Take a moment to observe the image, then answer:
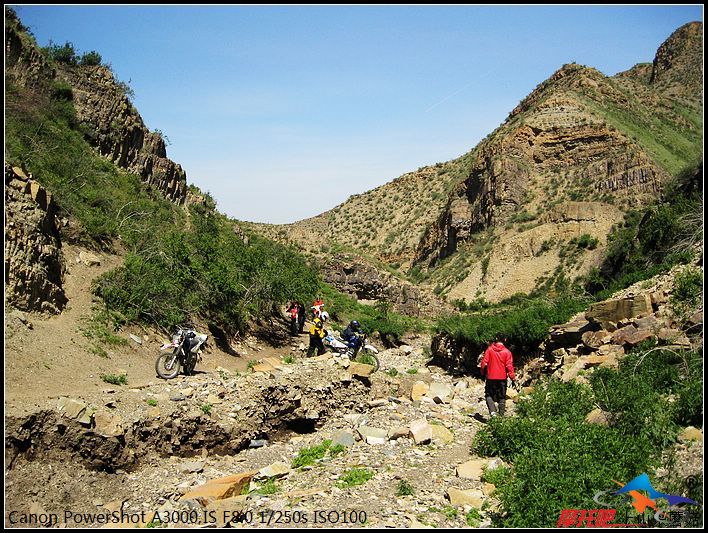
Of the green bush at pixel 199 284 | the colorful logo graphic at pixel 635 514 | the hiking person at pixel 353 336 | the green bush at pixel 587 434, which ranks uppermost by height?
the green bush at pixel 199 284

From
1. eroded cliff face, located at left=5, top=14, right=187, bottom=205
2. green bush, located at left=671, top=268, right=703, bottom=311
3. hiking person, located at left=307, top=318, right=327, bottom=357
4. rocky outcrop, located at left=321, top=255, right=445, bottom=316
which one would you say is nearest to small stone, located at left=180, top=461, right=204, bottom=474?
hiking person, located at left=307, top=318, right=327, bottom=357

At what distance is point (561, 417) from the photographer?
8.94 metres

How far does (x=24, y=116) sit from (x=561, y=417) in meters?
20.6

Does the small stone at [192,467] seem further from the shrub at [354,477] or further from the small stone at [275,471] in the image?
the shrub at [354,477]

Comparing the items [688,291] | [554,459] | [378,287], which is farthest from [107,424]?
[378,287]

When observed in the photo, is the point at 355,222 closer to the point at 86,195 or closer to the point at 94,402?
the point at 86,195

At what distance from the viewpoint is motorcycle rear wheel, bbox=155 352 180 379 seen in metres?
11.2

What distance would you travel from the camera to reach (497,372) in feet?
32.8

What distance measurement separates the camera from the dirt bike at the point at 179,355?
1128 centimetres

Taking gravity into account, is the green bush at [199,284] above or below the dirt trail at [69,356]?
above

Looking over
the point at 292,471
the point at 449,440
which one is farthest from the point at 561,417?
the point at 292,471

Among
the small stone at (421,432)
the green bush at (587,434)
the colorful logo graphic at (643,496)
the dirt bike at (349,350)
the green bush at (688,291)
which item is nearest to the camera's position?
the colorful logo graphic at (643,496)

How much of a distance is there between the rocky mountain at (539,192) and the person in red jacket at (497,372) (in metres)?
32.7

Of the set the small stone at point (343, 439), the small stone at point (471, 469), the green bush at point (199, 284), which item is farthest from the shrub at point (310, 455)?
the green bush at point (199, 284)
